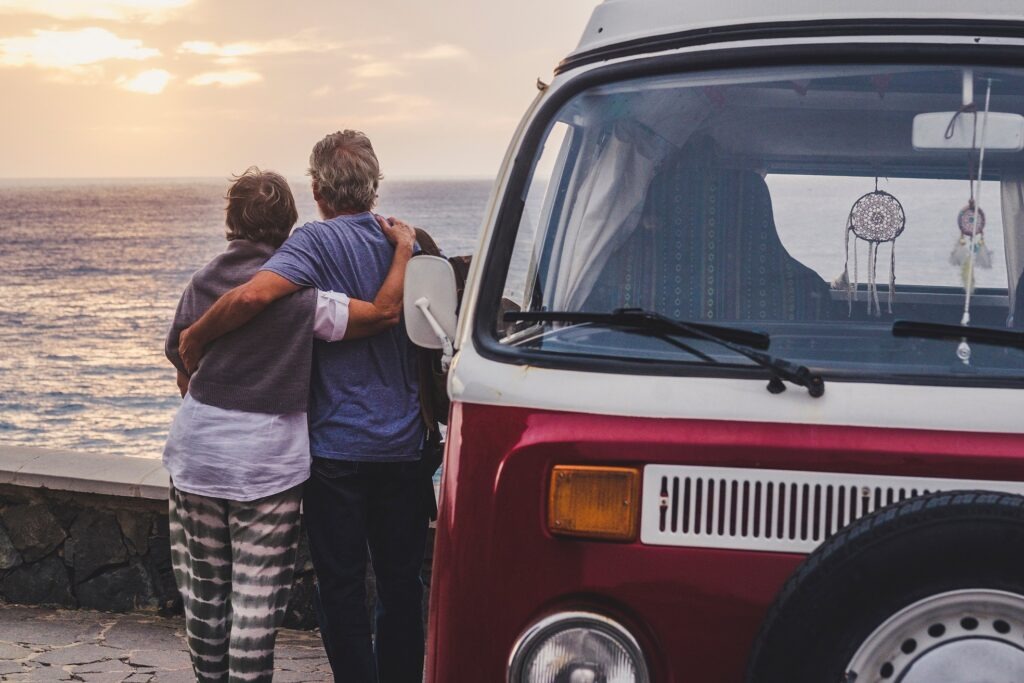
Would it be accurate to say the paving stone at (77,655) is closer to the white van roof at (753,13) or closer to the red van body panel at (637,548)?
the red van body panel at (637,548)

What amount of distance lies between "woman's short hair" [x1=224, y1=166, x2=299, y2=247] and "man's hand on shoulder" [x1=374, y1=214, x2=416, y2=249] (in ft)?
0.95

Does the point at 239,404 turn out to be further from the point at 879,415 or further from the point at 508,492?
the point at 879,415

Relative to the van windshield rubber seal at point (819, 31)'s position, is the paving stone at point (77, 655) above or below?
below

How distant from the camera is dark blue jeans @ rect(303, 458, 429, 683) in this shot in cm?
379

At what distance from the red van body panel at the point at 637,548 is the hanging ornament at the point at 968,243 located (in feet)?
1.56

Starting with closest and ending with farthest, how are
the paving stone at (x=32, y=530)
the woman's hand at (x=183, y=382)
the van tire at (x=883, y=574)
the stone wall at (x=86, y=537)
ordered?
the van tire at (x=883, y=574), the woman's hand at (x=183, y=382), the stone wall at (x=86, y=537), the paving stone at (x=32, y=530)

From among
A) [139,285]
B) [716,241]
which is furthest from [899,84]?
[139,285]

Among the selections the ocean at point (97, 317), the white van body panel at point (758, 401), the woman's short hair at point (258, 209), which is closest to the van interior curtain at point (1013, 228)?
the white van body panel at point (758, 401)

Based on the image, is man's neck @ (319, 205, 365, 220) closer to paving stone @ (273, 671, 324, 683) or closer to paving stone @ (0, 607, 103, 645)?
paving stone @ (273, 671, 324, 683)

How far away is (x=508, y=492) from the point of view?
229 cm

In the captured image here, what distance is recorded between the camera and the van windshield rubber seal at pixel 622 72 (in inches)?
101

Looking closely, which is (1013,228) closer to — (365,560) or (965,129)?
(965,129)

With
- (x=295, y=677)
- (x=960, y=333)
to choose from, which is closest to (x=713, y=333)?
(x=960, y=333)

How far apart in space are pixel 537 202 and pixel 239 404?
4.43 ft
